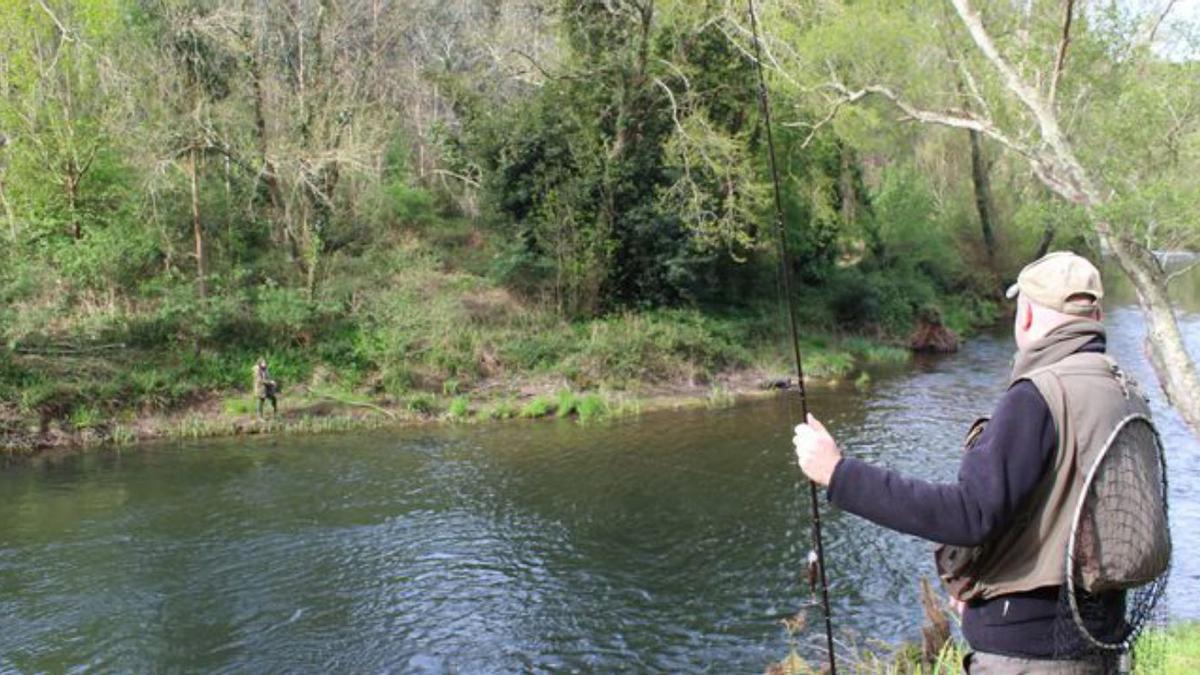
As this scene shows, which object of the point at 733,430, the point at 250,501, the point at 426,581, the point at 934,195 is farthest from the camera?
the point at 934,195

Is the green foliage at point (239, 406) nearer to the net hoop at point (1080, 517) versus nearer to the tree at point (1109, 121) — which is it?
the tree at point (1109, 121)

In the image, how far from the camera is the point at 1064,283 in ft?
8.92

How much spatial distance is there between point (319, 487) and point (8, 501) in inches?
188

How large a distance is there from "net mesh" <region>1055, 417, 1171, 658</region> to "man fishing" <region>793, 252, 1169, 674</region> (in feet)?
0.10

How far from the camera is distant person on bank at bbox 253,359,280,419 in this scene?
18.9 metres

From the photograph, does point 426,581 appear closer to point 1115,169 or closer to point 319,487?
point 319,487

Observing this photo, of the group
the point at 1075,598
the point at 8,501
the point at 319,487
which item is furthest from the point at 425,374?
the point at 1075,598

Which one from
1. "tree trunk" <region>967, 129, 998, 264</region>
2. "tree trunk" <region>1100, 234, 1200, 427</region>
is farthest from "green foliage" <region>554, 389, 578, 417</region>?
"tree trunk" <region>967, 129, 998, 264</region>

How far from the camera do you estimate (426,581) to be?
11.1 m

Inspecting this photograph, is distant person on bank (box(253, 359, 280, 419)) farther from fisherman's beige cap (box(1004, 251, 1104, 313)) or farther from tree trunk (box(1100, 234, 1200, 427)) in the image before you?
fisherman's beige cap (box(1004, 251, 1104, 313))

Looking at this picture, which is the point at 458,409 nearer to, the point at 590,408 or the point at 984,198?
the point at 590,408

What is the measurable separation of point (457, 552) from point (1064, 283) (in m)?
10.4

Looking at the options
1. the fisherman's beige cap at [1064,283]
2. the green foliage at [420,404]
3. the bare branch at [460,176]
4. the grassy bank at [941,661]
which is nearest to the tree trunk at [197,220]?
the green foliage at [420,404]

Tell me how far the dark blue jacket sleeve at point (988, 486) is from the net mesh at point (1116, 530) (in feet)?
0.60
